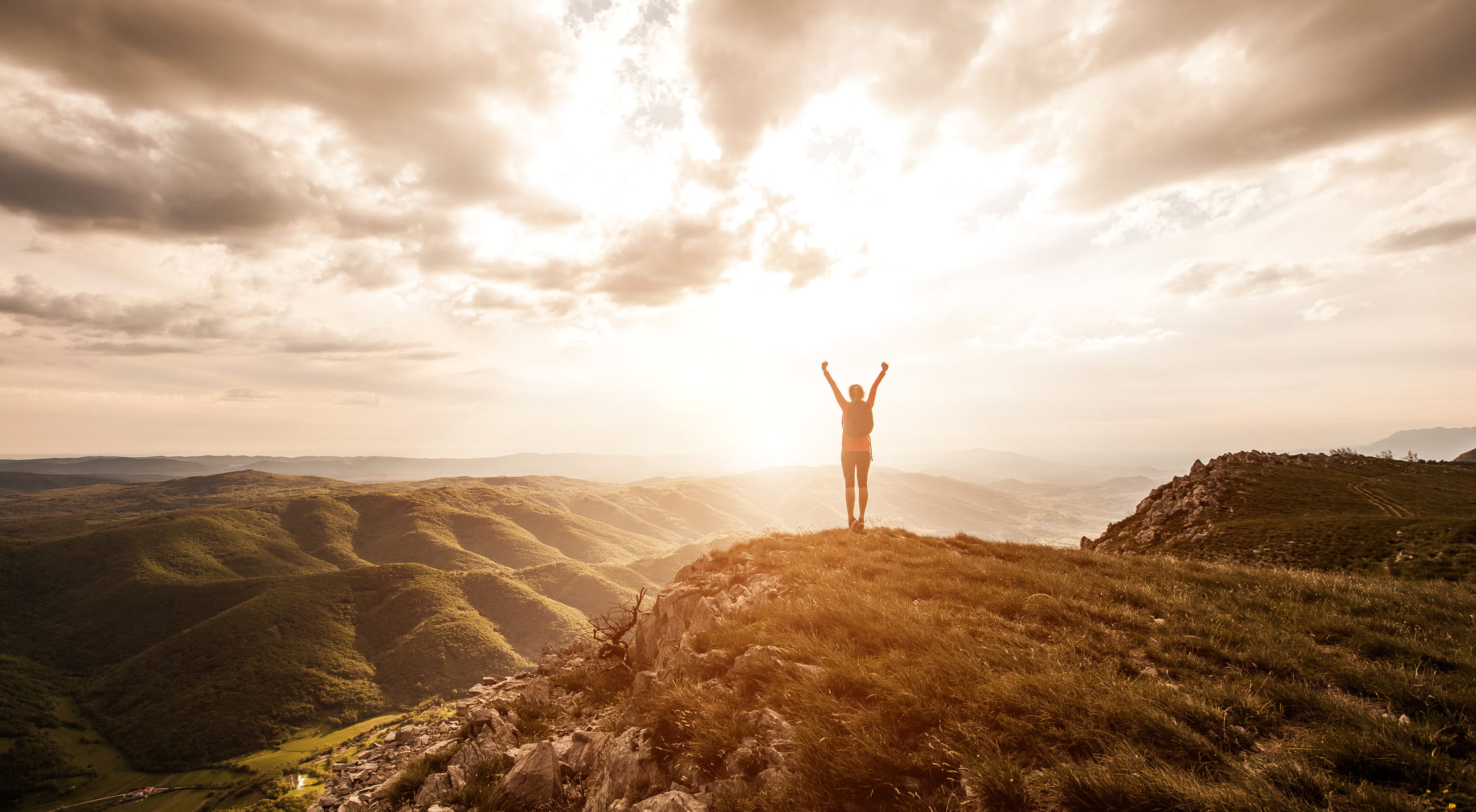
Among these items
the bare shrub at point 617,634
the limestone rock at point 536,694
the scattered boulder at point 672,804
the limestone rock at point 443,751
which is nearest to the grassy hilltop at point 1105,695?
the scattered boulder at point 672,804

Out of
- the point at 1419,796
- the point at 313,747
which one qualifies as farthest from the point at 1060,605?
the point at 313,747

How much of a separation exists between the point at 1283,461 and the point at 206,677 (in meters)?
234

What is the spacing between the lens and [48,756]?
4995 inches

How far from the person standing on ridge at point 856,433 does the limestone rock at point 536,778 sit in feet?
35.1

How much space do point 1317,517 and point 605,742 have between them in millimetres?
35323

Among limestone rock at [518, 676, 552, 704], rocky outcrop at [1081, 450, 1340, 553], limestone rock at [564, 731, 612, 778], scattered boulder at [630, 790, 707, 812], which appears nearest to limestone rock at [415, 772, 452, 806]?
limestone rock at [564, 731, 612, 778]

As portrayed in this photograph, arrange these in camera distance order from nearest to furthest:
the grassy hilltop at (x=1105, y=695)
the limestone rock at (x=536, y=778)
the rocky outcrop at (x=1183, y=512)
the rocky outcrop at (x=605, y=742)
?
the grassy hilltop at (x=1105, y=695), the rocky outcrop at (x=605, y=742), the limestone rock at (x=536, y=778), the rocky outcrop at (x=1183, y=512)

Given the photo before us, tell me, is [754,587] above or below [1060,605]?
below

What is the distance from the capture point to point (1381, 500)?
1137 inches

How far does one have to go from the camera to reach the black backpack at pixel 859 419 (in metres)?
16.5

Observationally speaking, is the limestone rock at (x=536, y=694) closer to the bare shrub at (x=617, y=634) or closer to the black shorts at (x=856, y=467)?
the bare shrub at (x=617, y=634)

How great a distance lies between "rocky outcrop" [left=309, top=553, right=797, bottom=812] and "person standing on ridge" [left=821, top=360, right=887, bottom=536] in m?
4.48

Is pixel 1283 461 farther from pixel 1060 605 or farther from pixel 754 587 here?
pixel 754 587

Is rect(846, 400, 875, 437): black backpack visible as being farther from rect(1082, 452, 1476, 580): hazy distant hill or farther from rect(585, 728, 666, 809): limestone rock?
rect(1082, 452, 1476, 580): hazy distant hill
